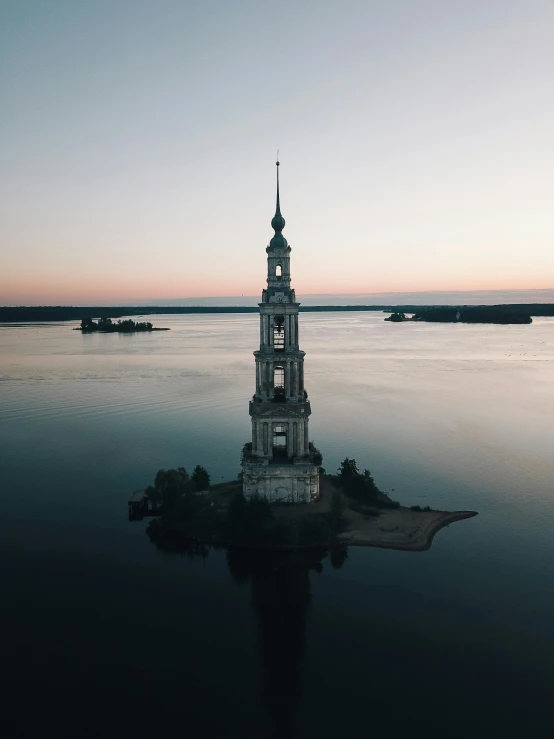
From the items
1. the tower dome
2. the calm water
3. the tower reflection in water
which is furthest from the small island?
the tower dome

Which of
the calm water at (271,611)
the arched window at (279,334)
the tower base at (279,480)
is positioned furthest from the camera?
the arched window at (279,334)

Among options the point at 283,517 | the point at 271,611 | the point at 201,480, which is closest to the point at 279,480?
the point at 283,517

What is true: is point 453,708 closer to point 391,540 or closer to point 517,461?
point 391,540

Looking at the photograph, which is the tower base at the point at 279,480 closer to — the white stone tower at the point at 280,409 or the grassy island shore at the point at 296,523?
the white stone tower at the point at 280,409

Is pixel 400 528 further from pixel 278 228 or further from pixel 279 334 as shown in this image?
pixel 278 228

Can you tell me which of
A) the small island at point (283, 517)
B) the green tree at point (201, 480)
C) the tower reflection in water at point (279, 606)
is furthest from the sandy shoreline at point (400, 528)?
the green tree at point (201, 480)

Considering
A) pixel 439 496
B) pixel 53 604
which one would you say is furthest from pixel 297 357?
pixel 53 604
